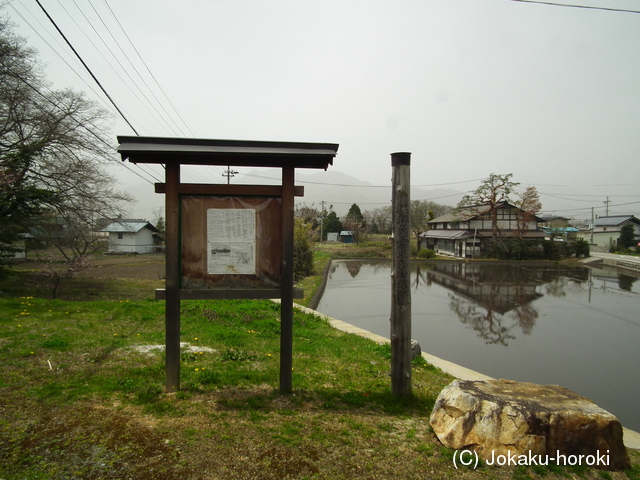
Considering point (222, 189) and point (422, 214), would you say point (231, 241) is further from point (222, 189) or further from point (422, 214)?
point (422, 214)

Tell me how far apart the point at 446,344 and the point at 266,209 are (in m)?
8.64

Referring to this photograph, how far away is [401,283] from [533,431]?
192 centimetres

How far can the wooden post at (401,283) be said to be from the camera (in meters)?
4.43

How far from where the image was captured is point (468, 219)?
154 ft

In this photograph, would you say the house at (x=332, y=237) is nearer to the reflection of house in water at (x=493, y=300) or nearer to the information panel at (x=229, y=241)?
the reflection of house in water at (x=493, y=300)

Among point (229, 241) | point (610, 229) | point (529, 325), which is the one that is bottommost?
point (529, 325)

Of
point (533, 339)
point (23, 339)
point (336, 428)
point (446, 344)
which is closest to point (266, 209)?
point (336, 428)

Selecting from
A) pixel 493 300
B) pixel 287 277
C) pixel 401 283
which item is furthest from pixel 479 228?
pixel 287 277

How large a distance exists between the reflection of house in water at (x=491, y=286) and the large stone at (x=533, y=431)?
13.8 m

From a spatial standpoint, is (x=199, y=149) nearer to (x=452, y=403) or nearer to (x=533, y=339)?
(x=452, y=403)

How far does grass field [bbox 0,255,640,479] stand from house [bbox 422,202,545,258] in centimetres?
4164

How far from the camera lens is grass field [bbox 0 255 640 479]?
295 centimetres

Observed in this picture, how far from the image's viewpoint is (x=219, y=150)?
418cm

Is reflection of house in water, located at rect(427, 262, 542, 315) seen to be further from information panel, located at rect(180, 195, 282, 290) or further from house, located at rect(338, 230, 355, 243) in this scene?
house, located at rect(338, 230, 355, 243)
